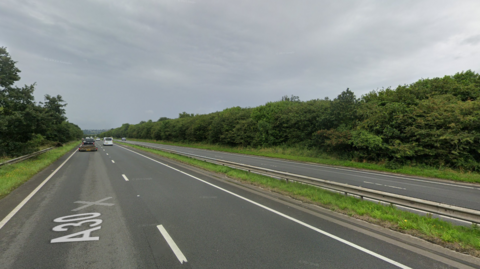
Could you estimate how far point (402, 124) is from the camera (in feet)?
61.4

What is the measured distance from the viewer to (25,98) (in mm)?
18531

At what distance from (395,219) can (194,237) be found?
4835mm

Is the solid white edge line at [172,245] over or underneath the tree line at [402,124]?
underneath

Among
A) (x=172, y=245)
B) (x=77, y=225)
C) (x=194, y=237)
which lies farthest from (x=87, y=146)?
(x=172, y=245)

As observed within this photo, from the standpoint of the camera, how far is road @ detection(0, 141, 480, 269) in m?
3.84

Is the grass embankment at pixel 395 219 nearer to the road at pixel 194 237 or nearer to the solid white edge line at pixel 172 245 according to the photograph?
the road at pixel 194 237

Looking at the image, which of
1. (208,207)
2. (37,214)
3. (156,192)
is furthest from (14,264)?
(156,192)

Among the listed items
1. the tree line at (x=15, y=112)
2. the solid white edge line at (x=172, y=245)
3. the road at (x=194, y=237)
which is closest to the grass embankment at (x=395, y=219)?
the road at (x=194, y=237)

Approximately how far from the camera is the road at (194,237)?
12.6ft

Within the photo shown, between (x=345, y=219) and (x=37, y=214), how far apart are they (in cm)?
822

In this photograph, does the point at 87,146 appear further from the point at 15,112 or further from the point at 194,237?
the point at 194,237

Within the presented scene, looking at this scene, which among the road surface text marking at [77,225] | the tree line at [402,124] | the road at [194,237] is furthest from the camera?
the tree line at [402,124]

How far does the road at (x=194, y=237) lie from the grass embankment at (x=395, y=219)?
0.31 meters

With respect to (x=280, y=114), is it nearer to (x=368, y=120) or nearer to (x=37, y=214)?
(x=368, y=120)
